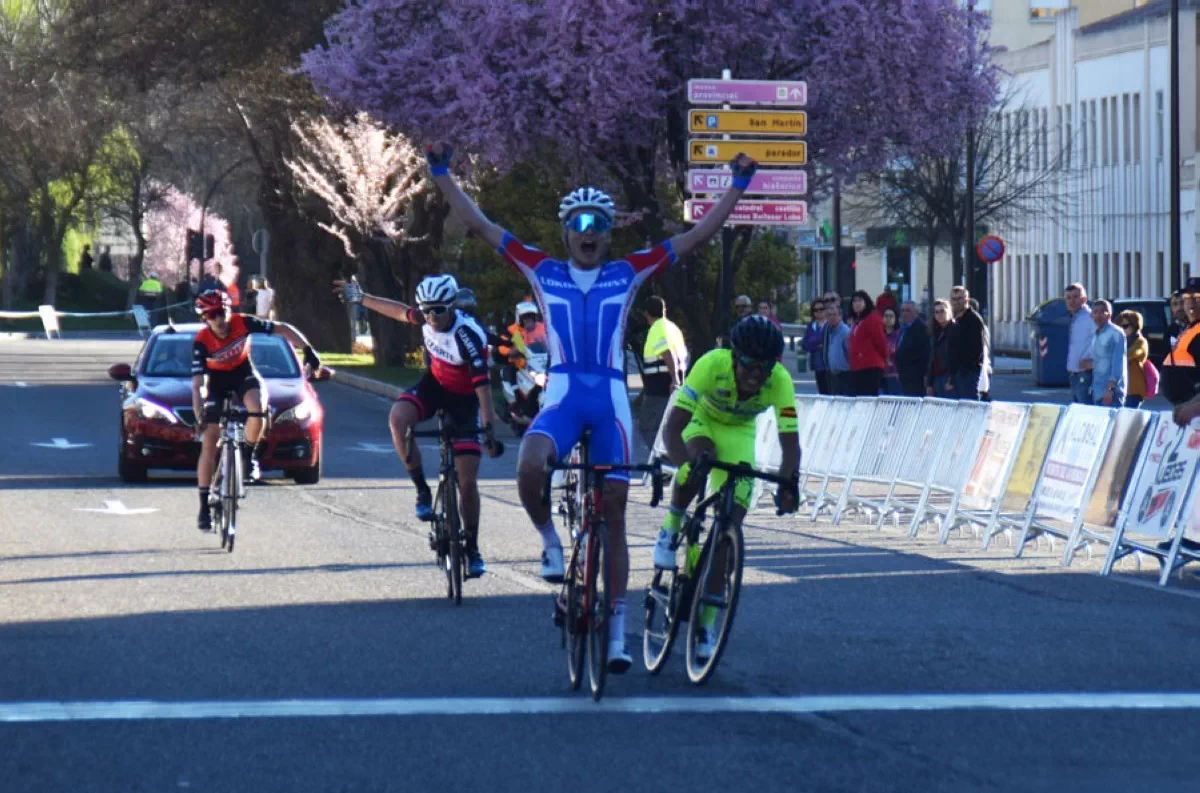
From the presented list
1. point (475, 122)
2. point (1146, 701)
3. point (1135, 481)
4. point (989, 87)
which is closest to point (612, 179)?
point (475, 122)

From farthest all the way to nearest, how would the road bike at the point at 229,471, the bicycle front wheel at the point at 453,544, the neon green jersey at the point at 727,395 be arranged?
1. the road bike at the point at 229,471
2. the bicycle front wheel at the point at 453,544
3. the neon green jersey at the point at 727,395

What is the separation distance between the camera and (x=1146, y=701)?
360 inches

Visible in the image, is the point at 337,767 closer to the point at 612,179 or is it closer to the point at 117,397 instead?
the point at 612,179

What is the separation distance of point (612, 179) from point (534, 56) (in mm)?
2901

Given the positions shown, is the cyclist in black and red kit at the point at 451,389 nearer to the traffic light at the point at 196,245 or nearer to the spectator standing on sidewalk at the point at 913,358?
the spectator standing on sidewalk at the point at 913,358

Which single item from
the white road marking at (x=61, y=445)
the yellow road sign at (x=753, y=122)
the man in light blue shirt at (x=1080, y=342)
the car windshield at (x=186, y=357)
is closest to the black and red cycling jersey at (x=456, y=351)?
the car windshield at (x=186, y=357)

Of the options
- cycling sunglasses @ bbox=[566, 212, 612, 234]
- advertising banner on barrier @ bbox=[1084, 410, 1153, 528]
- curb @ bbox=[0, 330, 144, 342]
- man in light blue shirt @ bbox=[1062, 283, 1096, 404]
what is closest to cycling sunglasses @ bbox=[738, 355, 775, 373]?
cycling sunglasses @ bbox=[566, 212, 612, 234]

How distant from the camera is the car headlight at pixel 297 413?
854 inches

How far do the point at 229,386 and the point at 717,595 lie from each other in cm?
721

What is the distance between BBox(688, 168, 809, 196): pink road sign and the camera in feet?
74.4

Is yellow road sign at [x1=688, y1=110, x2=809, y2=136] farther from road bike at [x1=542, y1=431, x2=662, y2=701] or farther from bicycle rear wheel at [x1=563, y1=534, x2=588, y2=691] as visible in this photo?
bicycle rear wheel at [x1=563, y1=534, x2=588, y2=691]

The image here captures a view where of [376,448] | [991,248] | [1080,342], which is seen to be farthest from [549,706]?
[991,248]

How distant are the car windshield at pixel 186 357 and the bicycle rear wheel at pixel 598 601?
13780 millimetres

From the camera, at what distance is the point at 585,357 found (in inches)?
372
